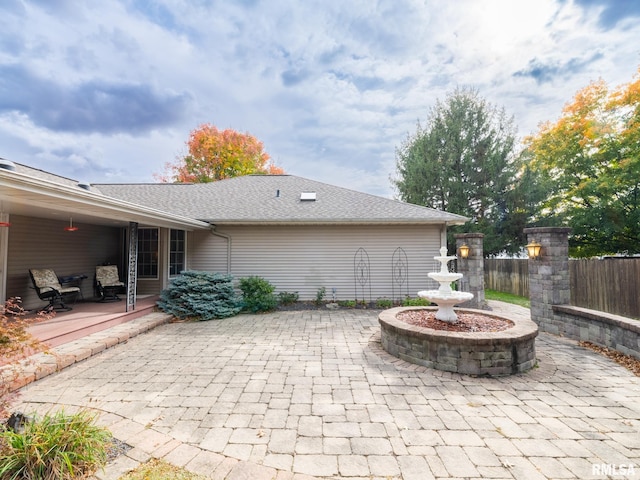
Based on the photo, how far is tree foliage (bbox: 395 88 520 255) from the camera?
47.0ft

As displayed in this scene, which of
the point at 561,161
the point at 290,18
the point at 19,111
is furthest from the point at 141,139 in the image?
the point at 561,161

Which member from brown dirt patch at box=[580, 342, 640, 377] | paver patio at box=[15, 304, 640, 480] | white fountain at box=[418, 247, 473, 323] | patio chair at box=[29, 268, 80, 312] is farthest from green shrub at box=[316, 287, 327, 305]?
patio chair at box=[29, 268, 80, 312]

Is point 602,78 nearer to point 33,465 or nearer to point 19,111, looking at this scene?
point 33,465

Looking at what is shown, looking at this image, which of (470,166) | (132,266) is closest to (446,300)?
(132,266)

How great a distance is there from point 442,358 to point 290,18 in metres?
9.24

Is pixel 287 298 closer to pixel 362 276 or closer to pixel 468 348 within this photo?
pixel 362 276

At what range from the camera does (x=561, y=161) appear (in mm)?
13703

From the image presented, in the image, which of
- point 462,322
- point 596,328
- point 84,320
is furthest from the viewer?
point 84,320

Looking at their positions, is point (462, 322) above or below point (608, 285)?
below

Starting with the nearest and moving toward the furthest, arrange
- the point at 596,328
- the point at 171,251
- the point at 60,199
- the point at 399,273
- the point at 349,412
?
the point at 349,412 → the point at 60,199 → the point at 596,328 → the point at 171,251 → the point at 399,273

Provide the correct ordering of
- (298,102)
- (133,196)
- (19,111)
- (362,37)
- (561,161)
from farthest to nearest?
(561,161), (298,102), (19,111), (133,196), (362,37)

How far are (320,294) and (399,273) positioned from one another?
2.60 metres

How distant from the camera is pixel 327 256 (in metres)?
8.95

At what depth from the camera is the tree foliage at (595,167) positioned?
11.5 metres
